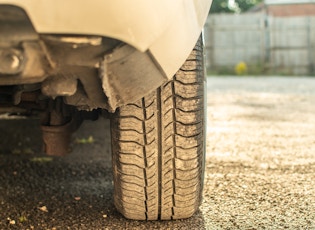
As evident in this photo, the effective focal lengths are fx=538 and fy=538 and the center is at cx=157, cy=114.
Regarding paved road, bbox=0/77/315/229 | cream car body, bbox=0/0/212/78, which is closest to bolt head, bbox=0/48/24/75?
cream car body, bbox=0/0/212/78

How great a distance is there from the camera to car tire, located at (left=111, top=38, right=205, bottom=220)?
6.54 ft

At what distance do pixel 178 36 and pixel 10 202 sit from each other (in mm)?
1499

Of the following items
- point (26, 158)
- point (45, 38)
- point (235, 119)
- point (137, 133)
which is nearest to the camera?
point (45, 38)

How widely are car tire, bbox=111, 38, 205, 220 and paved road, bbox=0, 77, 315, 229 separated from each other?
14 cm

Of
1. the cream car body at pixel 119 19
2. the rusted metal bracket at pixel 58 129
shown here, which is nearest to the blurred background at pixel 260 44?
the rusted metal bracket at pixel 58 129

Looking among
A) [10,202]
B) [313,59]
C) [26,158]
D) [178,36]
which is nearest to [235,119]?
[26,158]

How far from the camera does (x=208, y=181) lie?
9.80ft

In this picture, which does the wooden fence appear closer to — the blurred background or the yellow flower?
the blurred background

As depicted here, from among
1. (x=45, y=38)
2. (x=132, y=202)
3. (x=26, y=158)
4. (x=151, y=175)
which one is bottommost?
(x=26, y=158)

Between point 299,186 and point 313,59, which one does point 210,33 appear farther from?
point 299,186

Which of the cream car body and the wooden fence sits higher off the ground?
the cream car body

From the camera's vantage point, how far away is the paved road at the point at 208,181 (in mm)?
2311

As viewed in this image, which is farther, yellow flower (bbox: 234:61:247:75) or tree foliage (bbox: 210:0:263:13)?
tree foliage (bbox: 210:0:263:13)

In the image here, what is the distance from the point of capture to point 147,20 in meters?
Answer: 1.36
